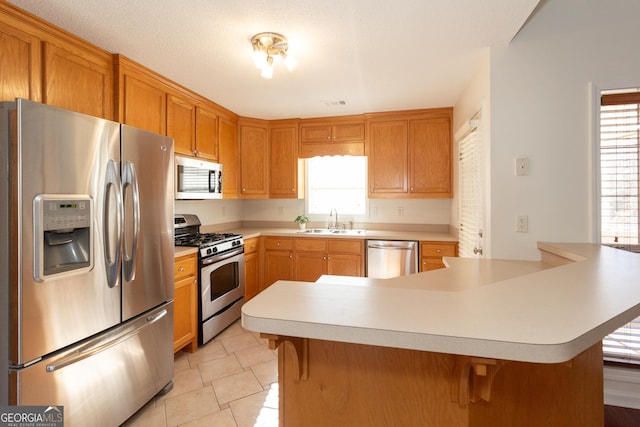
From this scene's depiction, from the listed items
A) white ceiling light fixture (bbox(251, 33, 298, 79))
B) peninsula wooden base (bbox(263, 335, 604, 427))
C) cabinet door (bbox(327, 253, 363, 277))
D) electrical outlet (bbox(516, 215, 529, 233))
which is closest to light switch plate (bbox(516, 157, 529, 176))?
electrical outlet (bbox(516, 215, 529, 233))

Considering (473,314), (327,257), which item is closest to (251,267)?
(327,257)

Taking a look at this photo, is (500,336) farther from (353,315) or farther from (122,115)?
(122,115)

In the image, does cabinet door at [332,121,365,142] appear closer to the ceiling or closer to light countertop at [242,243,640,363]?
the ceiling

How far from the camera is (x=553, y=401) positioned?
119cm

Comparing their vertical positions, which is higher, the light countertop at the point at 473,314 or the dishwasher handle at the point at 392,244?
the light countertop at the point at 473,314

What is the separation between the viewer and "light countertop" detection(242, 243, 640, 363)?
72 centimetres

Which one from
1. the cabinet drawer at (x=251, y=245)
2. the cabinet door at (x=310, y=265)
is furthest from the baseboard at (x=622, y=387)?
the cabinet drawer at (x=251, y=245)

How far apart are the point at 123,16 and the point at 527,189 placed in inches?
106

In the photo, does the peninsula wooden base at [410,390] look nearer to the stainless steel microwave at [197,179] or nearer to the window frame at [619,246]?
the window frame at [619,246]

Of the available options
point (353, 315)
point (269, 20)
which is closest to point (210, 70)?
point (269, 20)

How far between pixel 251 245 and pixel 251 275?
0.36m

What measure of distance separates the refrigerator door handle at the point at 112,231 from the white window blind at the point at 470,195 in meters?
2.39

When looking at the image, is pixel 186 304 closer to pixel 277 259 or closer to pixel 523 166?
pixel 277 259

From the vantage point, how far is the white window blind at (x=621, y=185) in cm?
208
